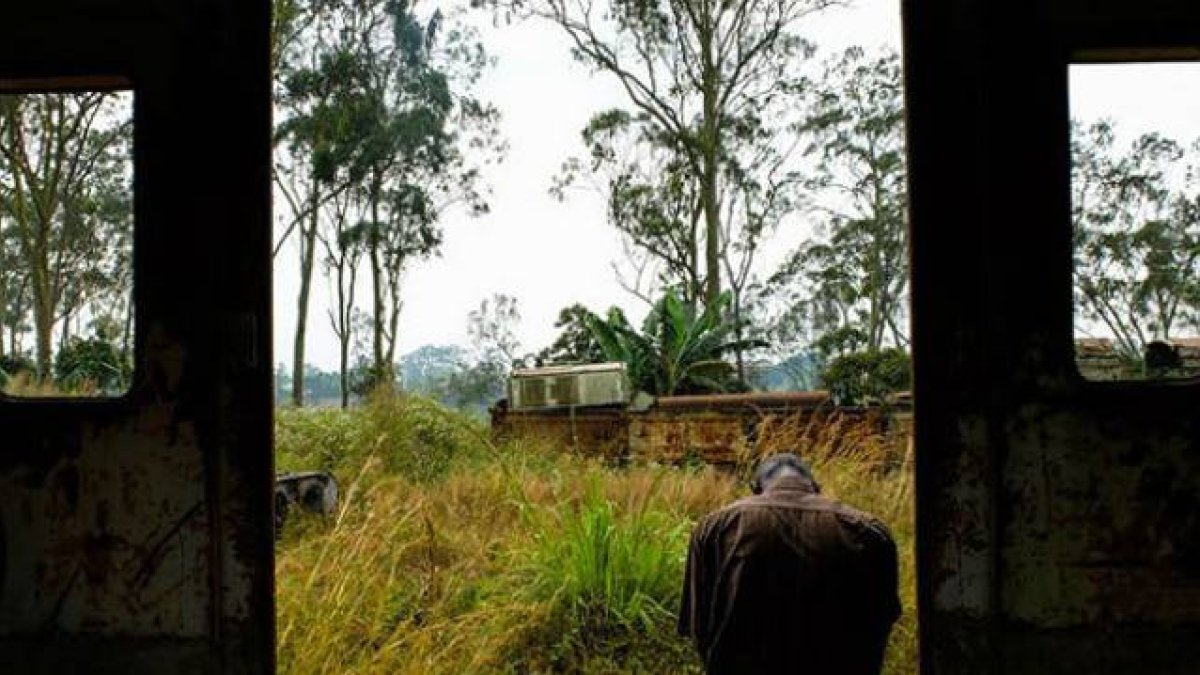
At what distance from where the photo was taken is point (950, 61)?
5.80ft

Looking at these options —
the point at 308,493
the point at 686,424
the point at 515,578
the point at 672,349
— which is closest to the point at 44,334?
the point at 515,578

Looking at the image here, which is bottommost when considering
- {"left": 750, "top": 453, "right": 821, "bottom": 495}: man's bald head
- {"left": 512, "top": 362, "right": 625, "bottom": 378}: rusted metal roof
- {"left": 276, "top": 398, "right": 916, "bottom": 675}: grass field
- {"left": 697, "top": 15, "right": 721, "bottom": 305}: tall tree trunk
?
{"left": 276, "top": 398, "right": 916, "bottom": 675}: grass field

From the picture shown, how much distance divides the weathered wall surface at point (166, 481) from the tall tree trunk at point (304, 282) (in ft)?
66.4

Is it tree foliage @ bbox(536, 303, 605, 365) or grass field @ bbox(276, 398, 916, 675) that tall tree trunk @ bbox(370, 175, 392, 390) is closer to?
tree foliage @ bbox(536, 303, 605, 365)

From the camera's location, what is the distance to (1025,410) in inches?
67.4

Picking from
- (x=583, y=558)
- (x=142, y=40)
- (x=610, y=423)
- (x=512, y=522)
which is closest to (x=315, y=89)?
(x=610, y=423)

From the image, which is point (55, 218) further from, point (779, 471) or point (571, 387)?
point (571, 387)

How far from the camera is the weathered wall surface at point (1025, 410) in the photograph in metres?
1.70

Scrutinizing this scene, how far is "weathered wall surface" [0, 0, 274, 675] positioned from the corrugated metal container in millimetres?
13011

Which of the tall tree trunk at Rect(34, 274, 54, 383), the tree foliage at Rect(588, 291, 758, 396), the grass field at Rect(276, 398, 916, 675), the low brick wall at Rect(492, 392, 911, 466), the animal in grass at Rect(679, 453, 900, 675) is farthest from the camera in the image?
the tree foliage at Rect(588, 291, 758, 396)

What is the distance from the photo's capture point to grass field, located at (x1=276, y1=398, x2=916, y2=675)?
14.9 ft

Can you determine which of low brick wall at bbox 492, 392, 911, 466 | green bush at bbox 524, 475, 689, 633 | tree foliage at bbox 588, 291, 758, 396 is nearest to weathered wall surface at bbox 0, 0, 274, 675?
green bush at bbox 524, 475, 689, 633

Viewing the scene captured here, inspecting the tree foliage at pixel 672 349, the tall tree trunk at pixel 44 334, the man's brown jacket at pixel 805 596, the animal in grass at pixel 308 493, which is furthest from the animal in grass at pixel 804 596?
the tree foliage at pixel 672 349

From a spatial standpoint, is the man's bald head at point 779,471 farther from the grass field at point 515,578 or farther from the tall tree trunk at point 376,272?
the tall tree trunk at point 376,272
